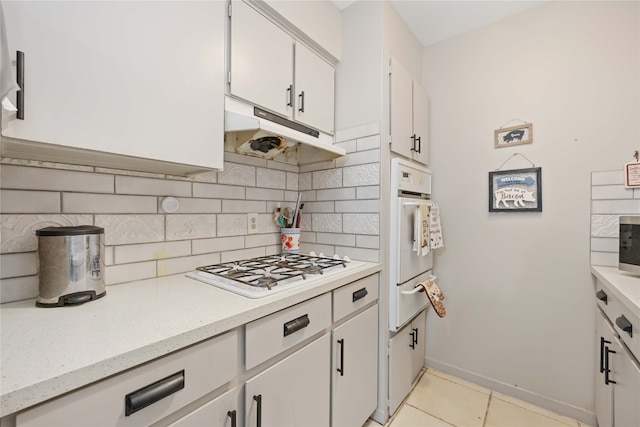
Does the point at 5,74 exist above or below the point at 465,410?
above

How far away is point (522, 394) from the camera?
69.1 inches

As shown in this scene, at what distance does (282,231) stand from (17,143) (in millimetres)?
1225

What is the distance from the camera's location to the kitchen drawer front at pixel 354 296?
47.8 inches

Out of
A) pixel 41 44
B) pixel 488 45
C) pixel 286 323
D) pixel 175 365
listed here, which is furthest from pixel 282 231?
pixel 488 45

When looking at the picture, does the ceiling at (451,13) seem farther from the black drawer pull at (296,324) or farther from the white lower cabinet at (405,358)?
the white lower cabinet at (405,358)

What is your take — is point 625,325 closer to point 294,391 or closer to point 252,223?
point 294,391

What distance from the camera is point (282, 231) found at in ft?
5.78

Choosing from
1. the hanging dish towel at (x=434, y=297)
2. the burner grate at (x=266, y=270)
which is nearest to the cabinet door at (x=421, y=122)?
the hanging dish towel at (x=434, y=297)

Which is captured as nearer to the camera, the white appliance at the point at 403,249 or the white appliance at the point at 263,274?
the white appliance at the point at 263,274

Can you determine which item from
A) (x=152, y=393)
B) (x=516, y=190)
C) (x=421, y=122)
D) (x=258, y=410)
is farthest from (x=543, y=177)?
(x=152, y=393)

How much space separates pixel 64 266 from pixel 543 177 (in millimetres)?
2393

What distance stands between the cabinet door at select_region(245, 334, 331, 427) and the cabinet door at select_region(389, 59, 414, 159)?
120cm

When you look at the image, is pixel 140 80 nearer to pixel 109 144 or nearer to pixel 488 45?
pixel 109 144

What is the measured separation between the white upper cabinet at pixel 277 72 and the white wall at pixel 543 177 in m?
0.99
